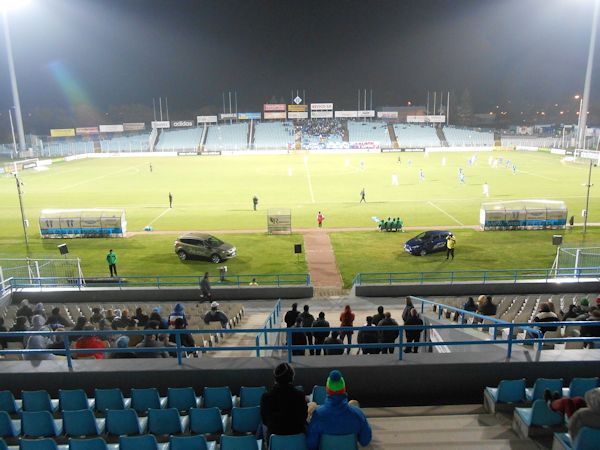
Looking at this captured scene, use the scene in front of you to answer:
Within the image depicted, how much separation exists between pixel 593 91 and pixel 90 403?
703 feet

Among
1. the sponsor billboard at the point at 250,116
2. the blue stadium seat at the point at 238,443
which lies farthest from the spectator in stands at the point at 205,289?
the sponsor billboard at the point at 250,116

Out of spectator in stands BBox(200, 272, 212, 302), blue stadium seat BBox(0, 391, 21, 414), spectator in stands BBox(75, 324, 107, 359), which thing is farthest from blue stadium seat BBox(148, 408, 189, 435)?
spectator in stands BBox(200, 272, 212, 302)

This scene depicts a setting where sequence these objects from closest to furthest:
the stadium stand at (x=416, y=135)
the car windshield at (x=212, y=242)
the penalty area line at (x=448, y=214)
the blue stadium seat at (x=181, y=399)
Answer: the blue stadium seat at (x=181, y=399)
the car windshield at (x=212, y=242)
the penalty area line at (x=448, y=214)
the stadium stand at (x=416, y=135)

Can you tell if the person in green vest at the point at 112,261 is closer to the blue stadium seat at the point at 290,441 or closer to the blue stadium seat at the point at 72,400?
the blue stadium seat at the point at 72,400

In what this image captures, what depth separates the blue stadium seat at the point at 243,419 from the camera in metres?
6.04

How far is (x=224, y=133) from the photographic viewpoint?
130m

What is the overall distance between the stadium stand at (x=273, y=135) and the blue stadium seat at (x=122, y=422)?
10912 cm

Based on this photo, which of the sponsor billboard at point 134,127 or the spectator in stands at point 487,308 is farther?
the sponsor billboard at point 134,127

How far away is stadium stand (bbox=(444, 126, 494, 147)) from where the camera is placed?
119m

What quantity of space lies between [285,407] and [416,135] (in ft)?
419

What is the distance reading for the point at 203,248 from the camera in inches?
1058

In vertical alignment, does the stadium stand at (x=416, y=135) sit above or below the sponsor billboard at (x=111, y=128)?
below

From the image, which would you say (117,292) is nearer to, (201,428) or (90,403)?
(90,403)

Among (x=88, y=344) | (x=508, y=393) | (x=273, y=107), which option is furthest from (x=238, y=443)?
(x=273, y=107)
